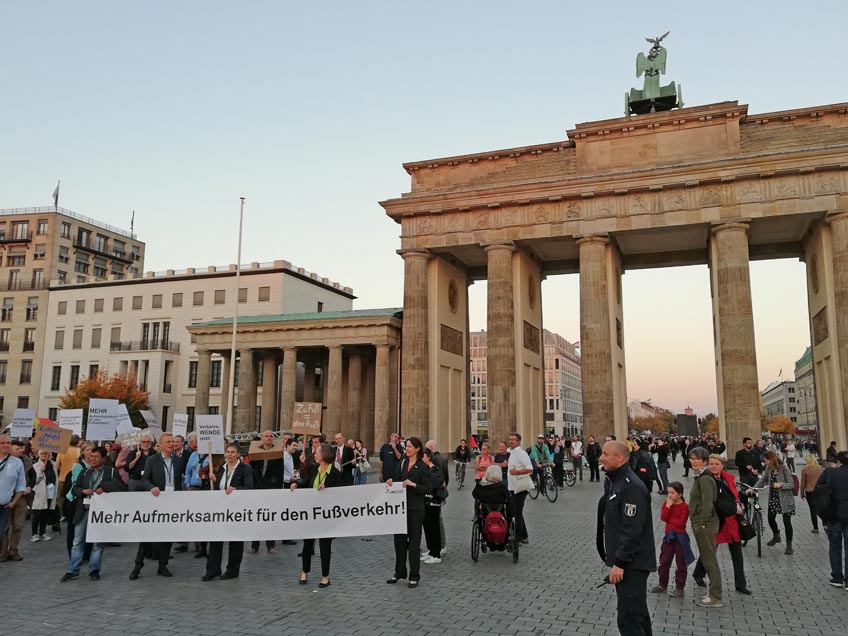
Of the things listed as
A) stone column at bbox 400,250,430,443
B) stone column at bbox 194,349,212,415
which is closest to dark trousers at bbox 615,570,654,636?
stone column at bbox 400,250,430,443

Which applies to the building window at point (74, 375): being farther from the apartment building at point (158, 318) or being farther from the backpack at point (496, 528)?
the backpack at point (496, 528)

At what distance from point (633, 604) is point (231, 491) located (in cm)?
642

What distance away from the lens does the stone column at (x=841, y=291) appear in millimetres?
30328

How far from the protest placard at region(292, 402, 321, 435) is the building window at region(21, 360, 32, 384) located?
55929 mm

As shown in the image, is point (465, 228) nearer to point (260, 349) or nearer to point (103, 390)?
point (260, 349)

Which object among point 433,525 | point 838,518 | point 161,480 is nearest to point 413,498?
point 433,525

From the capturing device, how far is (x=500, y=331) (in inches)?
1474

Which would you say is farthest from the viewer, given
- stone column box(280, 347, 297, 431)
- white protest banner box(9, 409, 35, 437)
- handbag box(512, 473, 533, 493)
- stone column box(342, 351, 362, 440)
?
stone column box(342, 351, 362, 440)

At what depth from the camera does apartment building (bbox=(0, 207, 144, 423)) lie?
65.3 m

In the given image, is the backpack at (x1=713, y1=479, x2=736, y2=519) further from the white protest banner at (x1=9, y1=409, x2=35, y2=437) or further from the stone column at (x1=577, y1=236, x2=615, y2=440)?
the stone column at (x1=577, y1=236, x2=615, y2=440)

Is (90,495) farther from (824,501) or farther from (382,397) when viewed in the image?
(382,397)

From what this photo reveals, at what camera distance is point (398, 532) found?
373 inches

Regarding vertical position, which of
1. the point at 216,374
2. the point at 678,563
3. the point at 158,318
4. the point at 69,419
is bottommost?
the point at 678,563

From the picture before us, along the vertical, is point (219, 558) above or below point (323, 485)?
below
